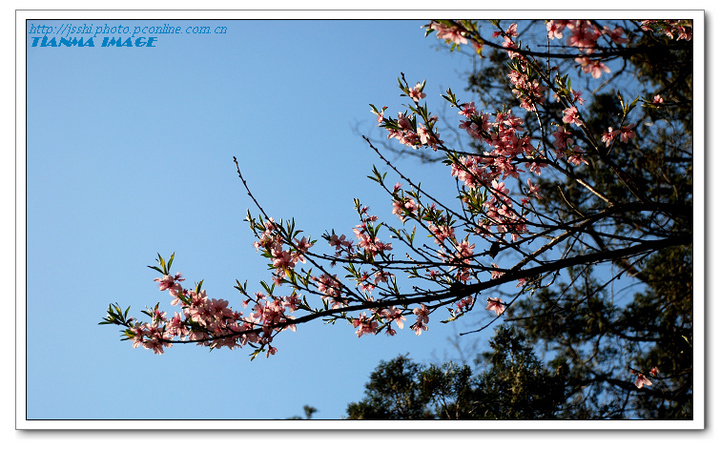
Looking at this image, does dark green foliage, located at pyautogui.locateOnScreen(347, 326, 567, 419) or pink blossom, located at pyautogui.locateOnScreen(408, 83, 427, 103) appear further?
dark green foliage, located at pyautogui.locateOnScreen(347, 326, 567, 419)

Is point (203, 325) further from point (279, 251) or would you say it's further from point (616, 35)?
point (616, 35)

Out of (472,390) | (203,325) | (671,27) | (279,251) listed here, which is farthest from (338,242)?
(472,390)

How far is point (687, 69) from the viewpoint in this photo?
3.94 metres

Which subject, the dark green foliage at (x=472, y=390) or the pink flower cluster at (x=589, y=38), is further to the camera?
the dark green foliage at (x=472, y=390)

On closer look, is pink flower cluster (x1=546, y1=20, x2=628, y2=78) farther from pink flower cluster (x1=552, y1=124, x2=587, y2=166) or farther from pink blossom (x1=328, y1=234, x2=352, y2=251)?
pink blossom (x1=328, y1=234, x2=352, y2=251)

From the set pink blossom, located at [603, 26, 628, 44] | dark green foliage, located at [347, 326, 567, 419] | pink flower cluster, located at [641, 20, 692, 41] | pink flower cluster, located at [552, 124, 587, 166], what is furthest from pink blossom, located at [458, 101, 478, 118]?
dark green foliage, located at [347, 326, 567, 419]

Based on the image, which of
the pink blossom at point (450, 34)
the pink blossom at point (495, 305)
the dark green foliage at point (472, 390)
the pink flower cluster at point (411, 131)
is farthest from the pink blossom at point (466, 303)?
the dark green foliage at point (472, 390)

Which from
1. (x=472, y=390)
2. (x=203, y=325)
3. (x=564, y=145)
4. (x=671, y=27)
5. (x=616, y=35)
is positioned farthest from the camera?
(x=472, y=390)

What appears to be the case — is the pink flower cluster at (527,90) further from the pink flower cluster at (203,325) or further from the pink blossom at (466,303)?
the pink flower cluster at (203,325)

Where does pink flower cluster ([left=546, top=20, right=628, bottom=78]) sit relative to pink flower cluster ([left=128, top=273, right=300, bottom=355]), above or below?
above

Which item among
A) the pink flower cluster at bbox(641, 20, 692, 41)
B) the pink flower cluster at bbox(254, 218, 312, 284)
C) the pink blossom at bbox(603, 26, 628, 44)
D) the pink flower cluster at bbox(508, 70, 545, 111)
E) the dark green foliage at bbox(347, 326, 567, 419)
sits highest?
the pink flower cluster at bbox(641, 20, 692, 41)

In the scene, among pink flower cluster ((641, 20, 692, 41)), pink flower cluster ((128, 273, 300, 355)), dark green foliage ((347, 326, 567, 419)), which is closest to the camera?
pink flower cluster ((128, 273, 300, 355))
